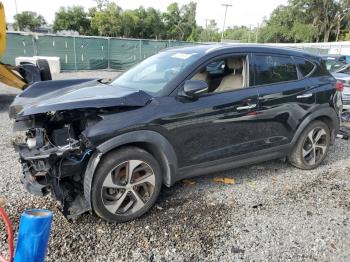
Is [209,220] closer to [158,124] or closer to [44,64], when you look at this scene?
[158,124]

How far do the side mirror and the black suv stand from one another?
0.01 meters

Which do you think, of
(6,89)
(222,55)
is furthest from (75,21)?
(222,55)

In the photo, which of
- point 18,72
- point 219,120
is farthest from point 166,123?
point 18,72

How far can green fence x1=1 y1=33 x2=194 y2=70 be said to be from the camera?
53.2 feet

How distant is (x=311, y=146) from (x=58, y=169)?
3603 millimetres

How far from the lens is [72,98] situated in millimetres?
3365

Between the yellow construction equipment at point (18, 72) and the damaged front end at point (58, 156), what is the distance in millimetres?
5500

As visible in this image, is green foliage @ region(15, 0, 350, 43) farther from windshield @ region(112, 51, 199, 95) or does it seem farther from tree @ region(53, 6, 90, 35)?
windshield @ region(112, 51, 199, 95)

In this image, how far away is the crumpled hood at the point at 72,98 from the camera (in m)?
3.13

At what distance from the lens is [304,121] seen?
15.3 feet

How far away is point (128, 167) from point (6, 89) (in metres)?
10.0

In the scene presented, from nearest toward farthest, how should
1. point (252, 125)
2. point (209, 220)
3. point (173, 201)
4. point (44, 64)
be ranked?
1. point (209, 220)
2. point (173, 201)
3. point (252, 125)
4. point (44, 64)

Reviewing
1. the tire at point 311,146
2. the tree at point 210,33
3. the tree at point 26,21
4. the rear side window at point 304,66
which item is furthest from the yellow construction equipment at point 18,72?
the tree at point 210,33

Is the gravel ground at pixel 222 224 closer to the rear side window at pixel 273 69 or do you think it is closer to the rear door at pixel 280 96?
the rear door at pixel 280 96
